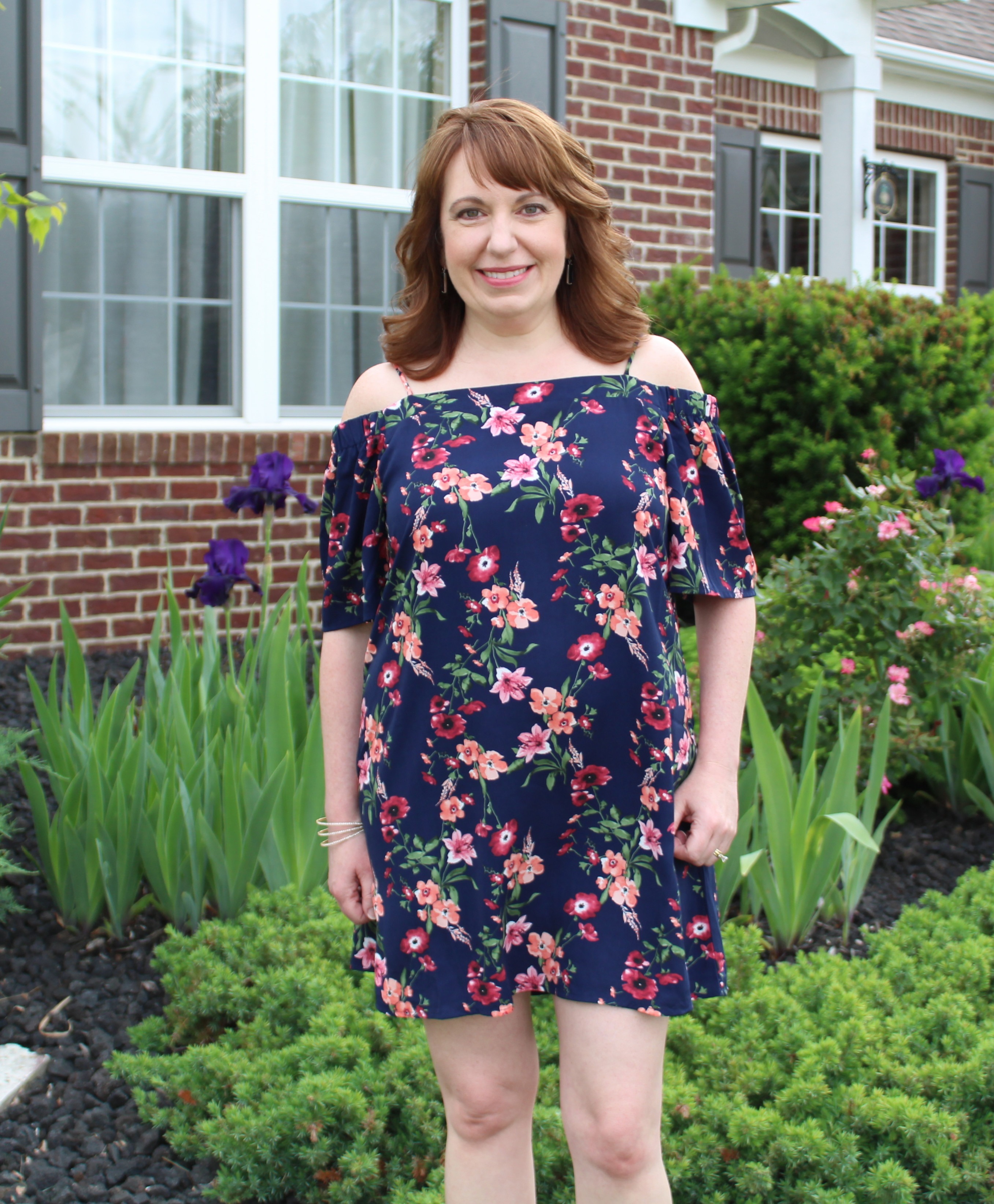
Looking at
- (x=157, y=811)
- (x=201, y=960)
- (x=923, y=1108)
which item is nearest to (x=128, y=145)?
(x=157, y=811)

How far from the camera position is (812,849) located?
2.91m

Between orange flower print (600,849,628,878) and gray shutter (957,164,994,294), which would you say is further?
gray shutter (957,164,994,294)

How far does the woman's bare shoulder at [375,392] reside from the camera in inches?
68.0

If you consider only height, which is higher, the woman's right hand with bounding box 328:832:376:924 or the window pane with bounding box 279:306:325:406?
the window pane with bounding box 279:306:325:406

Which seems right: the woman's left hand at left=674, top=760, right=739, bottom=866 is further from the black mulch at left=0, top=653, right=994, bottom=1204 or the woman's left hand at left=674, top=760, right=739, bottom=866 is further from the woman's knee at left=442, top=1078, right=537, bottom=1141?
the black mulch at left=0, top=653, right=994, bottom=1204

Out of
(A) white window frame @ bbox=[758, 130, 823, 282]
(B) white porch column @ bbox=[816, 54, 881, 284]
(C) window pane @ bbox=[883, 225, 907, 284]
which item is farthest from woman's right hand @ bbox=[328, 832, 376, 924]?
(C) window pane @ bbox=[883, 225, 907, 284]

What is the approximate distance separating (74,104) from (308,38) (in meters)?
1.07

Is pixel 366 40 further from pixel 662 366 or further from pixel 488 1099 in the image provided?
pixel 488 1099

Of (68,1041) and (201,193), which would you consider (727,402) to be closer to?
(201,193)

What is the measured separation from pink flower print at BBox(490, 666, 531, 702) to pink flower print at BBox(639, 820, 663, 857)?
0.21m

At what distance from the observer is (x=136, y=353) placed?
207 inches

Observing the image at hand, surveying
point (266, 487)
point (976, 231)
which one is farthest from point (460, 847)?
point (976, 231)

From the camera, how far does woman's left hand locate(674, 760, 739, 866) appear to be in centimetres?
164

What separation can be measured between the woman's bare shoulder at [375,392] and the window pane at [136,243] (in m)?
3.79
